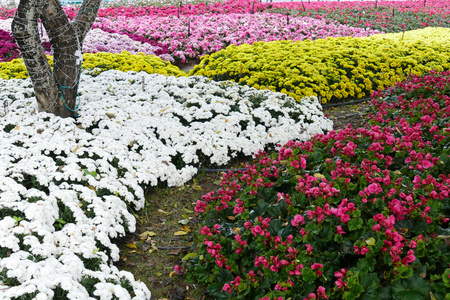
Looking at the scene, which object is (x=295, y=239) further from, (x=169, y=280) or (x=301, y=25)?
(x=301, y=25)

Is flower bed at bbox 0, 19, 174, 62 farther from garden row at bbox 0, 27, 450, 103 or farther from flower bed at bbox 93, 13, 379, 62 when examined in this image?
garden row at bbox 0, 27, 450, 103

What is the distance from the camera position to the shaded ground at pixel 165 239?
11.5 feet

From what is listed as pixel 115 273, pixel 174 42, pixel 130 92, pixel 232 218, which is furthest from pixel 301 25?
pixel 115 273

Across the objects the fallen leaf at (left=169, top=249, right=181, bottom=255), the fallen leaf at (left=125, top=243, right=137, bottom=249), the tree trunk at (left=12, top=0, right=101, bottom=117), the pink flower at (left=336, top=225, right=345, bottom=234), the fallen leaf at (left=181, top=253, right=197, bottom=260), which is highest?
the tree trunk at (left=12, top=0, right=101, bottom=117)

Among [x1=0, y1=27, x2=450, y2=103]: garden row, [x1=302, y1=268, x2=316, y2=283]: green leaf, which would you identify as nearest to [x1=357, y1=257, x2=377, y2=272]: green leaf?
[x1=302, y1=268, x2=316, y2=283]: green leaf

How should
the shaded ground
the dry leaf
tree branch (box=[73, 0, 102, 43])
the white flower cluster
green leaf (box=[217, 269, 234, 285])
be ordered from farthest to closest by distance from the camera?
tree branch (box=[73, 0, 102, 43]) → the dry leaf → the shaded ground → green leaf (box=[217, 269, 234, 285]) → the white flower cluster

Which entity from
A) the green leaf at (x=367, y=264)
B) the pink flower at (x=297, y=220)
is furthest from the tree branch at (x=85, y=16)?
the green leaf at (x=367, y=264)

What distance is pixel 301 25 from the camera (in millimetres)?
17328

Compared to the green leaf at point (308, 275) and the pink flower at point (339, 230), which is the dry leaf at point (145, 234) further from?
the pink flower at point (339, 230)

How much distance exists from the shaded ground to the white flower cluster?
0.69ft

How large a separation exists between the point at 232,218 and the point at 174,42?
1076 centimetres

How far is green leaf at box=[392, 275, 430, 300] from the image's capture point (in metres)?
2.46

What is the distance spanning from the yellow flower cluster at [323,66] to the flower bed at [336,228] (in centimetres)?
379

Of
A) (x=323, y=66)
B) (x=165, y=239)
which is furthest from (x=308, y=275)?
Answer: (x=323, y=66)
